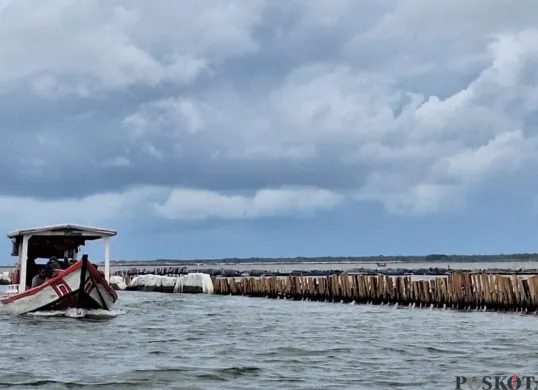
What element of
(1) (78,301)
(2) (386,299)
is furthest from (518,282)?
(1) (78,301)

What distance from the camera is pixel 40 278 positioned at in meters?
31.7

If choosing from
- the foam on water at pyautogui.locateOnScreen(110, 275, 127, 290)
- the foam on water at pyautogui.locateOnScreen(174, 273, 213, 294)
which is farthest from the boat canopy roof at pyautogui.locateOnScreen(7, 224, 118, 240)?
the foam on water at pyautogui.locateOnScreen(110, 275, 127, 290)

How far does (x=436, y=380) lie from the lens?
53.9ft

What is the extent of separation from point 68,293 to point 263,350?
10.3 m

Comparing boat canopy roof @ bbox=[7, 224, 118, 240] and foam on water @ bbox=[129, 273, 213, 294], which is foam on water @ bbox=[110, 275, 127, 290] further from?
boat canopy roof @ bbox=[7, 224, 118, 240]

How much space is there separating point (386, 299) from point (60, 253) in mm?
15303

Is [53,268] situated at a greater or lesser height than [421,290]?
greater

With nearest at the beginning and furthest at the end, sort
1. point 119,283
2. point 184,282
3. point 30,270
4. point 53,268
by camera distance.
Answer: point 53,268
point 30,270
point 184,282
point 119,283

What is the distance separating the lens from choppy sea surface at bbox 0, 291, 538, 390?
16.7 m

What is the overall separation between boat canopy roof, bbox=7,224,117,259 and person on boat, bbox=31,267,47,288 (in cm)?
121

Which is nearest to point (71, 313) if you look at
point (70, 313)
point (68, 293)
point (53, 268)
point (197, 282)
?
point (70, 313)

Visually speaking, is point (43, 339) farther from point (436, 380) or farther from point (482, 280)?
point (482, 280)

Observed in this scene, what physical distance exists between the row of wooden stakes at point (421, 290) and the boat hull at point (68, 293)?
48.5 ft

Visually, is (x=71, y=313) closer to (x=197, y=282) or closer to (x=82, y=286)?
(x=82, y=286)
